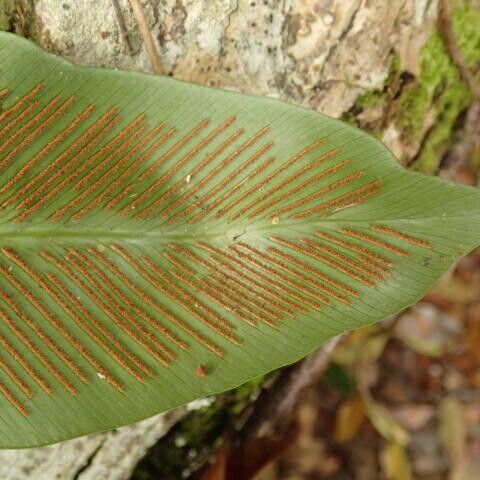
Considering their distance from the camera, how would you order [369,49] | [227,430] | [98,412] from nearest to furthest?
[98,412] < [369,49] < [227,430]

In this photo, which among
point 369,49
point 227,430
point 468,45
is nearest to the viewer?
point 369,49

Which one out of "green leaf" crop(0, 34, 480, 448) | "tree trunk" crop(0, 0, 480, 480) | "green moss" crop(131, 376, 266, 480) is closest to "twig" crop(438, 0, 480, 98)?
"tree trunk" crop(0, 0, 480, 480)

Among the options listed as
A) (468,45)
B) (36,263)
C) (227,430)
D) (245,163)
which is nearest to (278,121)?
(245,163)

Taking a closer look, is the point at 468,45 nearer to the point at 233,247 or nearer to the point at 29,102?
the point at 233,247

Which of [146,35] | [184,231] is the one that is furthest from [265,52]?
[184,231]

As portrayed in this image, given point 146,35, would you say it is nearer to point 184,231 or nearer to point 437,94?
point 184,231

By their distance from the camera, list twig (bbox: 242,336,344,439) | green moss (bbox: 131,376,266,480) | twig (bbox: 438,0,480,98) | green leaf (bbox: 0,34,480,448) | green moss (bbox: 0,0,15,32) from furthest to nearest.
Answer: twig (bbox: 242,336,344,439), green moss (bbox: 131,376,266,480), twig (bbox: 438,0,480,98), green moss (bbox: 0,0,15,32), green leaf (bbox: 0,34,480,448)

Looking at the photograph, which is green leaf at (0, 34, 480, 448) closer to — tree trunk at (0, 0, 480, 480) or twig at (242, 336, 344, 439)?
tree trunk at (0, 0, 480, 480)
